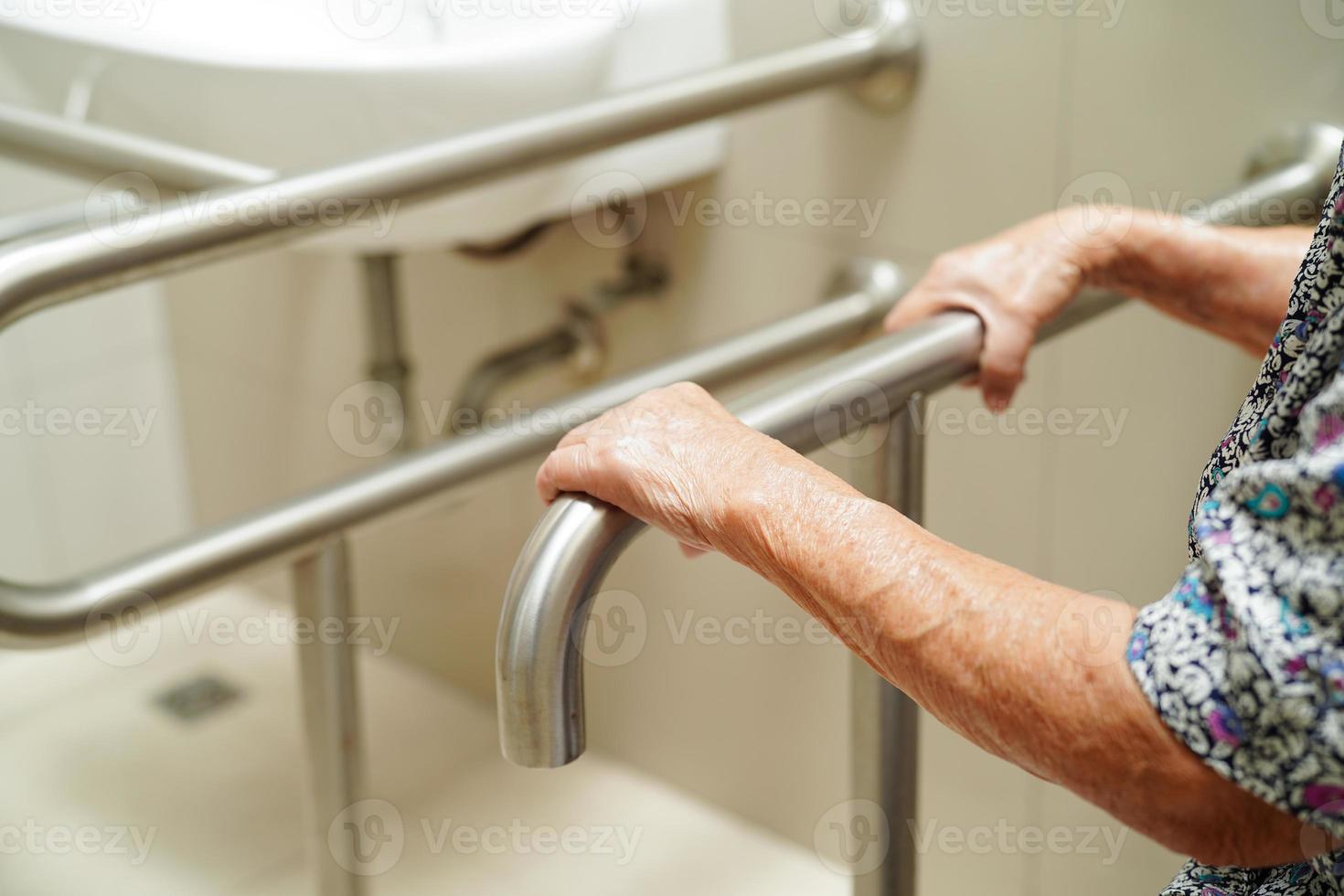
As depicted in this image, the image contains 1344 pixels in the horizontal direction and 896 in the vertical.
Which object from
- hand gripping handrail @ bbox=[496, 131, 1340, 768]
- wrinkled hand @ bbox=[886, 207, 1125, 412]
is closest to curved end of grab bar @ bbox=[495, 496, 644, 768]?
hand gripping handrail @ bbox=[496, 131, 1340, 768]

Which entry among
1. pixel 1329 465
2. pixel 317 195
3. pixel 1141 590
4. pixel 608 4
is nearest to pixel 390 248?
pixel 608 4

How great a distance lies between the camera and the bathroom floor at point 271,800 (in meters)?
1.29

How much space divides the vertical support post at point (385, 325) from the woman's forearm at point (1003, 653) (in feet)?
2.54

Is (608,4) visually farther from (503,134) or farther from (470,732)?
(470,732)

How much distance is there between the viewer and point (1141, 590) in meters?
1.01

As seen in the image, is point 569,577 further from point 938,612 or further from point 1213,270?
point 1213,270

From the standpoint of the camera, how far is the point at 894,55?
1.00 meters

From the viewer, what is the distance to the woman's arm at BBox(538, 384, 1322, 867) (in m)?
0.43

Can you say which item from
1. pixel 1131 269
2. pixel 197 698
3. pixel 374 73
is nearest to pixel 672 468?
pixel 1131 269

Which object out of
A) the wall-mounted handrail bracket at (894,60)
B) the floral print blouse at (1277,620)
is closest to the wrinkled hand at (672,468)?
the floral print blouse at (1277,620)

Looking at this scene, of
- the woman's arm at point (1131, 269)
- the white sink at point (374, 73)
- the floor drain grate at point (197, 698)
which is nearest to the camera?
the woman's arm at point (1131, 269)

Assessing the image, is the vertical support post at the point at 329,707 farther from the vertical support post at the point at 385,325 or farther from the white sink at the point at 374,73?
the vertical support post at the point at 385,325

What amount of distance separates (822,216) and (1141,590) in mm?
391

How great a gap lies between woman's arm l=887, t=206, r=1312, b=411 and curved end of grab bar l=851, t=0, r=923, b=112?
28cm
